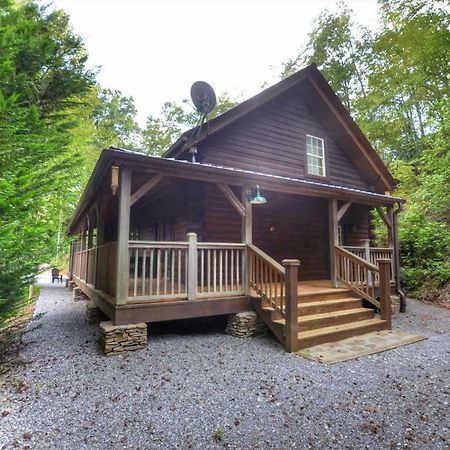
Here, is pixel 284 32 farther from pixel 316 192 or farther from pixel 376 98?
pixel 316 192

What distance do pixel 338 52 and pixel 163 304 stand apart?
21.5m

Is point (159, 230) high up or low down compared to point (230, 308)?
up

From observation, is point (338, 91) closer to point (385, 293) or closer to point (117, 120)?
point (385, 293)

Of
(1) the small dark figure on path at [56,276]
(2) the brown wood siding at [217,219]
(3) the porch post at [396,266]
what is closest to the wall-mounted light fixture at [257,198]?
(2) the brown wood siding at [217,219]

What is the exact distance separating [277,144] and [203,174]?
457cm

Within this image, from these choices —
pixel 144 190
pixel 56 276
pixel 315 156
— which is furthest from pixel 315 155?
pixel 56 276

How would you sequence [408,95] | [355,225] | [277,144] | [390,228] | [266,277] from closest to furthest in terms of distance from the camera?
[266,277] → [390,228] → [277,144] → [355,225] → [408,95]

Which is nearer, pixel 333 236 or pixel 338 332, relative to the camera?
pixel 338 332

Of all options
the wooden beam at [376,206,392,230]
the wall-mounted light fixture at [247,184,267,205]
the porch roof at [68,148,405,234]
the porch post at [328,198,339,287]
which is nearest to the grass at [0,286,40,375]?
the porch roof at [68,148,405,234]

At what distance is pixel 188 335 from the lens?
19.9ft

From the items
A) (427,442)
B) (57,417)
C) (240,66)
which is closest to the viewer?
(427,442)

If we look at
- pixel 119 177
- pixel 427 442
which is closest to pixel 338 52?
pixel 119 177

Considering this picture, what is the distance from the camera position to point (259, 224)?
29.8 ft

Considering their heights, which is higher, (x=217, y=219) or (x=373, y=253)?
(x=217, y=219)
